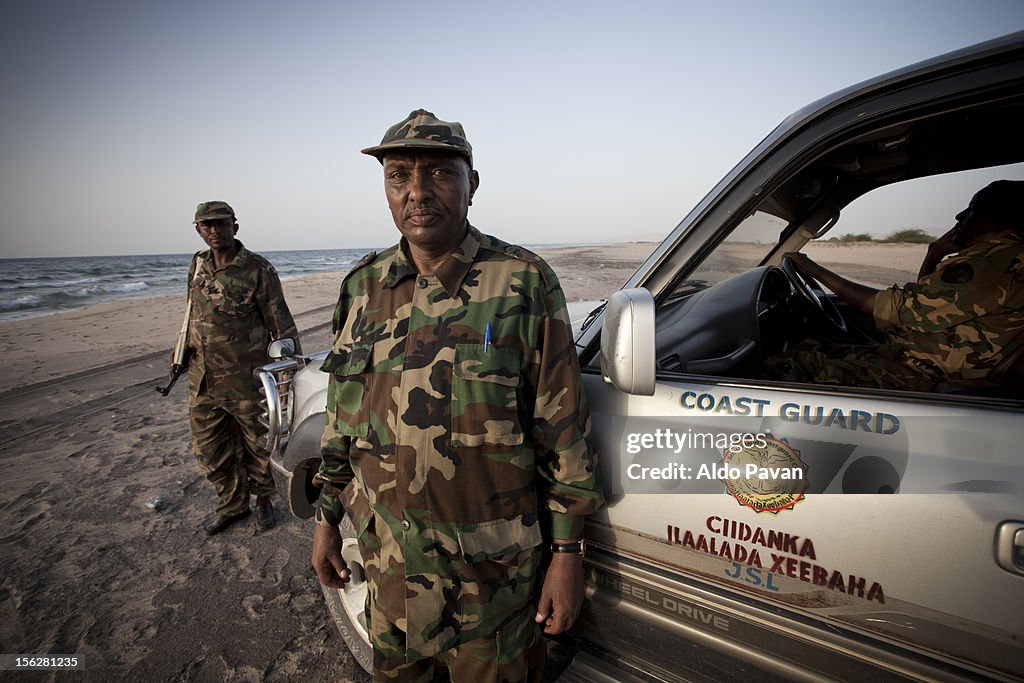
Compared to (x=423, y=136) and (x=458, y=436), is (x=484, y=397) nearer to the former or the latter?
(x=458, y=436)

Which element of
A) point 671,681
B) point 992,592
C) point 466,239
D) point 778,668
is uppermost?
point 466,239

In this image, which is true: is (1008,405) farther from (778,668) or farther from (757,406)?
(778,668)

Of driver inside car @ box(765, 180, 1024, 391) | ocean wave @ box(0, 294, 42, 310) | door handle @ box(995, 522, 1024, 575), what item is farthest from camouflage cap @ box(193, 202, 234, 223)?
ocean wave @ box(0, 294, 42, 310)

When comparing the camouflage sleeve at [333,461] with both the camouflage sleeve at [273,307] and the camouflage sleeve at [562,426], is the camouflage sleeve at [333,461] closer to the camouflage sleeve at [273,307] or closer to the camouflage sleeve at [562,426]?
the camouflage sleeve at [562,426]

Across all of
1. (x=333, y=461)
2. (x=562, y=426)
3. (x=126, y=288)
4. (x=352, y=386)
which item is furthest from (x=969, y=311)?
(x=126, y=288)

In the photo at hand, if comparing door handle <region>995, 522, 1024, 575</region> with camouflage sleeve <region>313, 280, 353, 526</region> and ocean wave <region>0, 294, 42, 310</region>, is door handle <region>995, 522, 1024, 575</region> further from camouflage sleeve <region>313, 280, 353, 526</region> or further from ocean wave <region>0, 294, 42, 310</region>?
ocean wave <region>0, 294, 42, 310</region>

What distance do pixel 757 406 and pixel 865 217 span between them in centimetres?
109

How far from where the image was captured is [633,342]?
1096mm

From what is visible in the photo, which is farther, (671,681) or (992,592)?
(671,681)

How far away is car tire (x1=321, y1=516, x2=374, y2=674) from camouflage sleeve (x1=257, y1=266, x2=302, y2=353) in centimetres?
182

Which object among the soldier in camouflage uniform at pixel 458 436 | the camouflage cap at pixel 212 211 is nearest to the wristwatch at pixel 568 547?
the soldier in camouflage uniform at pixel 458 436

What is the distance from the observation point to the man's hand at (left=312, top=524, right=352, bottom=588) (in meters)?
1.61

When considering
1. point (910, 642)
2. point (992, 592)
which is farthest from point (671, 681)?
point (992, 592)

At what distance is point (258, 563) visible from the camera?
9.41 feet
